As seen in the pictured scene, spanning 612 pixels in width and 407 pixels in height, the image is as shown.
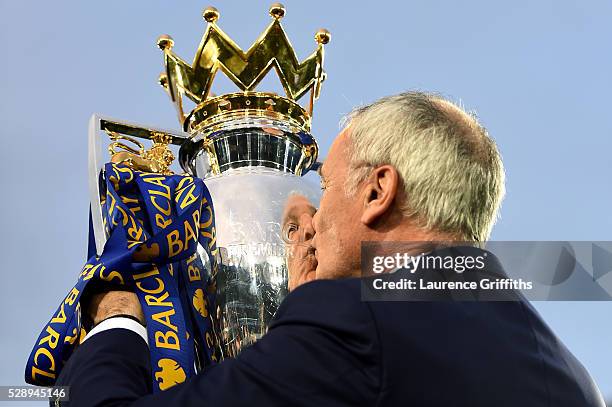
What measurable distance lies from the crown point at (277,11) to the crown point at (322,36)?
14cm

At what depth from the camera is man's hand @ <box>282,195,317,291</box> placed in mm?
2562

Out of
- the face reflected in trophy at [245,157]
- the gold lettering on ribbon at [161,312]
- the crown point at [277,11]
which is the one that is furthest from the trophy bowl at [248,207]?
the crown point at [277,11]

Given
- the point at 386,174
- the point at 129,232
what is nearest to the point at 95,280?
the point at 129,232

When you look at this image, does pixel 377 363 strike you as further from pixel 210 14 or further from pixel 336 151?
pixel 210 14

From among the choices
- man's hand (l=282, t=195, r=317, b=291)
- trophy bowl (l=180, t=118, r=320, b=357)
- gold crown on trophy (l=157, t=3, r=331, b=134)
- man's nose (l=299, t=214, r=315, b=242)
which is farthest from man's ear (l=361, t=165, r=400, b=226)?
gold crown on trophy (l=157, t=3, r=331, b=134)

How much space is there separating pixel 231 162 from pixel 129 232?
2.27ft

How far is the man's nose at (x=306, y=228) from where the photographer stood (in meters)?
2.65

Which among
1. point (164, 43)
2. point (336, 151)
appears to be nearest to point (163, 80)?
point (164, 43)

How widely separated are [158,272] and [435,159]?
82 centimetres

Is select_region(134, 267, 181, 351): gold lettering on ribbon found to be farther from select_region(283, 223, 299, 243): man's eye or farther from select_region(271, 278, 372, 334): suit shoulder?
select_region(271, 278, 372, 334): suit shoulder

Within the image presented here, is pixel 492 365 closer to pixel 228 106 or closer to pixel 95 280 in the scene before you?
pixel 95 280

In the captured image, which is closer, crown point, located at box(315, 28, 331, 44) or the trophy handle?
the trophy handle

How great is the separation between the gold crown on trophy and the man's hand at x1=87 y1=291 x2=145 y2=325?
2.99ft

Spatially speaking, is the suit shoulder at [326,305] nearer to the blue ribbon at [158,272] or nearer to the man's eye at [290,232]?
the blue ribbon at [158,272]
